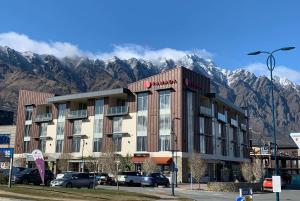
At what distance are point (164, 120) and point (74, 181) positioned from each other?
33115mm

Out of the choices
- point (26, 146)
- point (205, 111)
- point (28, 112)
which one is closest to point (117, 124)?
point (205, 111)

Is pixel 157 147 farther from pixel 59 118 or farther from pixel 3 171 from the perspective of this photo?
pixel 3 171

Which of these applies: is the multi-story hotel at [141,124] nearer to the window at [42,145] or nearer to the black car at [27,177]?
the window at [42,145]

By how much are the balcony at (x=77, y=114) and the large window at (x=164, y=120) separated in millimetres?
17999

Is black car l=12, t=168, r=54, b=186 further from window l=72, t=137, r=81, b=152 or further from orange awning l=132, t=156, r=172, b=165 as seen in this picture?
window l=72, t=137, r=81, b=152

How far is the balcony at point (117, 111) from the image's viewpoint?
275ft

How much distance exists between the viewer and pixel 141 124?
8100 centimetres

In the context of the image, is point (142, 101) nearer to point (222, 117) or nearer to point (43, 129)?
point (222, 117)

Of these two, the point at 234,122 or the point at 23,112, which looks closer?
the point at 23,112

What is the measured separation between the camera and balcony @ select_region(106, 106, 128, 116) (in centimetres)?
8369

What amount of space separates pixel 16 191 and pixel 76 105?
62.4 m

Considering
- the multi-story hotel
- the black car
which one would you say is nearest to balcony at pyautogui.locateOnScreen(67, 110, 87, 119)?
the multi-story hotel

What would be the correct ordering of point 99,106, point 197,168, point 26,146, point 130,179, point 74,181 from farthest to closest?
1. point 26,146
2. point 99,106
3. point 197,168
4. point 130,179
5. point 74,181

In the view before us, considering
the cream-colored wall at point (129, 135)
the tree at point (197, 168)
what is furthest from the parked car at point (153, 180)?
the cream-colored wall at point (129, 135)
